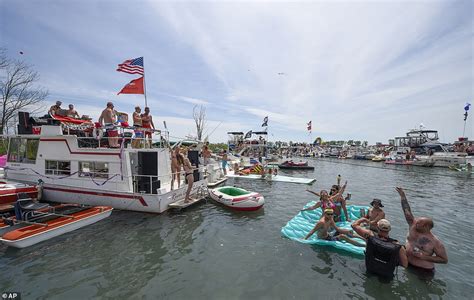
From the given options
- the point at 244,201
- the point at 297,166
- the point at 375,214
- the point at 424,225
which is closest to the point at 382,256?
the point at 424,225

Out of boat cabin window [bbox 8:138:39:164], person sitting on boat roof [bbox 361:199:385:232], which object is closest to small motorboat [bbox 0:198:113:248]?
boat cabin window [bbox 8:138:39:164]

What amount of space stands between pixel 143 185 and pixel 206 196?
13.4ft

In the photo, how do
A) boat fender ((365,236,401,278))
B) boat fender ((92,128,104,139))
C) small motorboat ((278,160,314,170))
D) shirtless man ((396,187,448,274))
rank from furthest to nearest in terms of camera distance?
small motorboat ((278,160,314,170)) < boat fender ((92,128,104,139)) < shirtless man ((396,187,448,274)) < boat fender ((365,236,401,278))

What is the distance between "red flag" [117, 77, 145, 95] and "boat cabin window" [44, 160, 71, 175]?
4779 millimetres

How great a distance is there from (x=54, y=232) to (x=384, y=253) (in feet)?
33.9

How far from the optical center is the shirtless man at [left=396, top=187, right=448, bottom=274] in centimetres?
539

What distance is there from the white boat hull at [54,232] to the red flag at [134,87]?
6515 millimetres

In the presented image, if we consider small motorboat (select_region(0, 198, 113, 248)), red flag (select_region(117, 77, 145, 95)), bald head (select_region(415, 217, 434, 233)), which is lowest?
small motorboat (select_region(0, 198, 113, 248))

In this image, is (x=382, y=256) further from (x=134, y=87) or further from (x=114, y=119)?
(x=134, y=87)

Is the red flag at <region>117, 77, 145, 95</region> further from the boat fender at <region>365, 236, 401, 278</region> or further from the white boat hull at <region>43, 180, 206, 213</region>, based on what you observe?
the boat fender at <region>365, 236, 401, 278</region>

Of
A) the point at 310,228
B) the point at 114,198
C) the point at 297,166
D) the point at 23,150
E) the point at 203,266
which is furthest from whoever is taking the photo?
the point at 297,166

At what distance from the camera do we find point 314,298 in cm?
509

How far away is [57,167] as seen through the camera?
452 inches

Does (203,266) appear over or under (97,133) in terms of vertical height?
under
